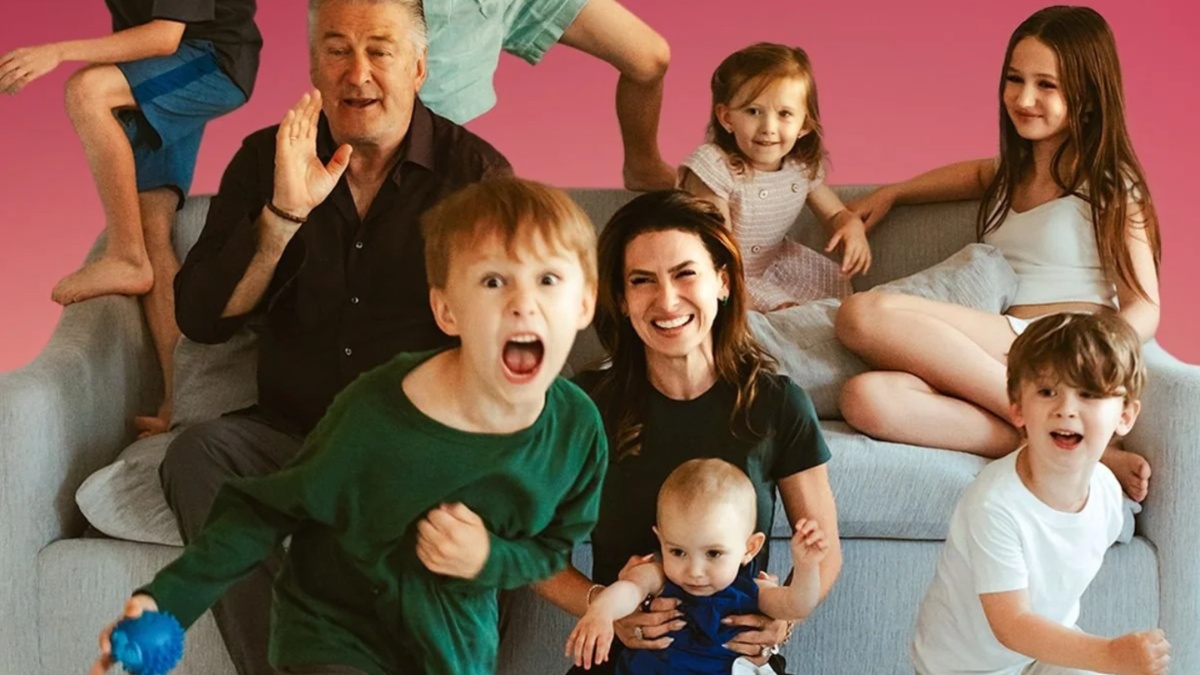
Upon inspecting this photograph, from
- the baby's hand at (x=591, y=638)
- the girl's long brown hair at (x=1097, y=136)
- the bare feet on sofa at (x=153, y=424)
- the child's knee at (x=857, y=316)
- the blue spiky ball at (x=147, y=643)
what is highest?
the girl's long brown hair at (x=1097, y=136)

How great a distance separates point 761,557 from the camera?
7.66 feet

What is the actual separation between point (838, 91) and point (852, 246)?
1.15 m

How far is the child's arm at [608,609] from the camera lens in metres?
1.90

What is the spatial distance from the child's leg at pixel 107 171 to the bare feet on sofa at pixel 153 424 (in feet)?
0.72

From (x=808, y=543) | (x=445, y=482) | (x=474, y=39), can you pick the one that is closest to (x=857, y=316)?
(x=474, y=39)

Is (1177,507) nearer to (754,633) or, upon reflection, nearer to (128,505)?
(754,633)

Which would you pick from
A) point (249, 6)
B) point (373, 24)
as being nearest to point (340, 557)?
point (373, 24)

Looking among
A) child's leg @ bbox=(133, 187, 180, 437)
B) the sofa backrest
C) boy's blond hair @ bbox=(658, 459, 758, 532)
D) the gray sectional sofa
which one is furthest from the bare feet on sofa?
boy's blond hair @ bbox=(658, 459, 758, 532)

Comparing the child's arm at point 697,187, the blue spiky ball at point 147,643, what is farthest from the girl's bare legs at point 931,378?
the blue spiky ball at point 147,643

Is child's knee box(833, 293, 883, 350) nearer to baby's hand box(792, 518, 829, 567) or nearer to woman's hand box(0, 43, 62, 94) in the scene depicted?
baby's hand box(792, 518, 829, 567)

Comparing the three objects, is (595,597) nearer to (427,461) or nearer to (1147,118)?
(427,461)

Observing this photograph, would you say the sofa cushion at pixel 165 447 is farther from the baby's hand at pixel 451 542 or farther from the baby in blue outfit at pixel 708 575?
the baby's hand at pixel 451 542

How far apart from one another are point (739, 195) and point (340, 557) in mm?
1626

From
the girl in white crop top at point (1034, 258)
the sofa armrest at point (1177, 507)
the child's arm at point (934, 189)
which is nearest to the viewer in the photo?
the sofa armrest at point (1177, 507)
